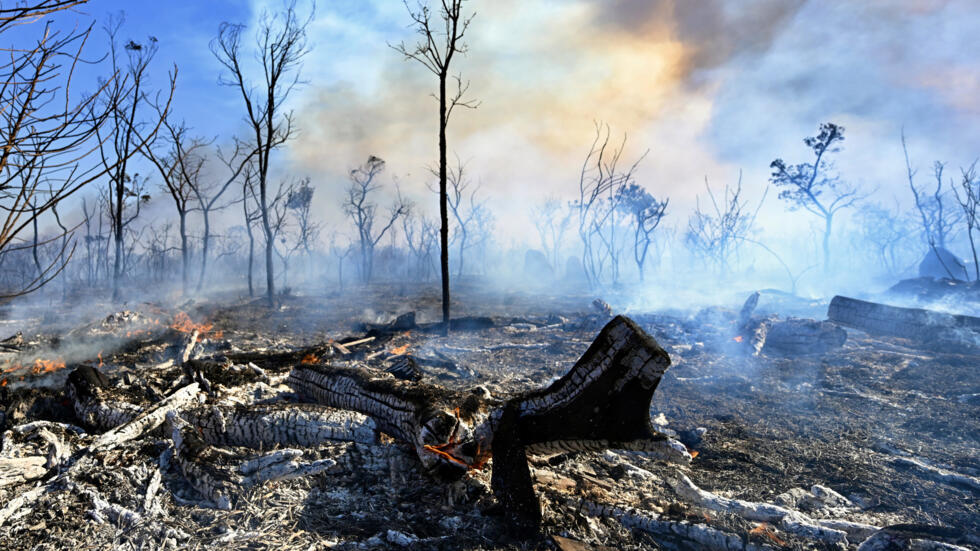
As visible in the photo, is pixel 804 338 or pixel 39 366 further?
pixel 804 338

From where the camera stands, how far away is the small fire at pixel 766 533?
9.74 feet

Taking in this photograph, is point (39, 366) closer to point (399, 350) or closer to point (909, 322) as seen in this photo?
point (399, 350)

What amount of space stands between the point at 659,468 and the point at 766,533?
62.9 inches

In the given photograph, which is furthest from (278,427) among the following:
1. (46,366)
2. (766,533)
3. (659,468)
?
(46,366)

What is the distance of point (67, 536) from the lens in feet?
9.17

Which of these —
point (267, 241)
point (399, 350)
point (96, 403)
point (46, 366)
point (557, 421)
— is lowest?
point (399, 350)

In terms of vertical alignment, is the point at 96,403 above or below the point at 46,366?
above

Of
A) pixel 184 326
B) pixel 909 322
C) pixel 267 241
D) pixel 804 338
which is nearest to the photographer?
pixel 804 338

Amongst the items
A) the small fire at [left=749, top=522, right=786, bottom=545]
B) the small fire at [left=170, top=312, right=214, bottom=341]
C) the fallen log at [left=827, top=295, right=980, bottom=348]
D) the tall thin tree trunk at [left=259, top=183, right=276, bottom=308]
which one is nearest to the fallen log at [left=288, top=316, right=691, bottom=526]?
the small fire at [left=749, top=522, right=786, bottom=545]

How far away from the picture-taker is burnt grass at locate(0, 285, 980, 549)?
9.64 ft

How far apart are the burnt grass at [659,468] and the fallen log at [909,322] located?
39.7 inches

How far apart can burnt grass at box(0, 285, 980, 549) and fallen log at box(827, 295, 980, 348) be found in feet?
3.31

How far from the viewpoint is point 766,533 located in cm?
302

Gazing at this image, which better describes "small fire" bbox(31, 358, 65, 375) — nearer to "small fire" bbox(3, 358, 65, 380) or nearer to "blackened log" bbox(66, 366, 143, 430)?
"small fire" bbox(3, 358, 65, 380)
